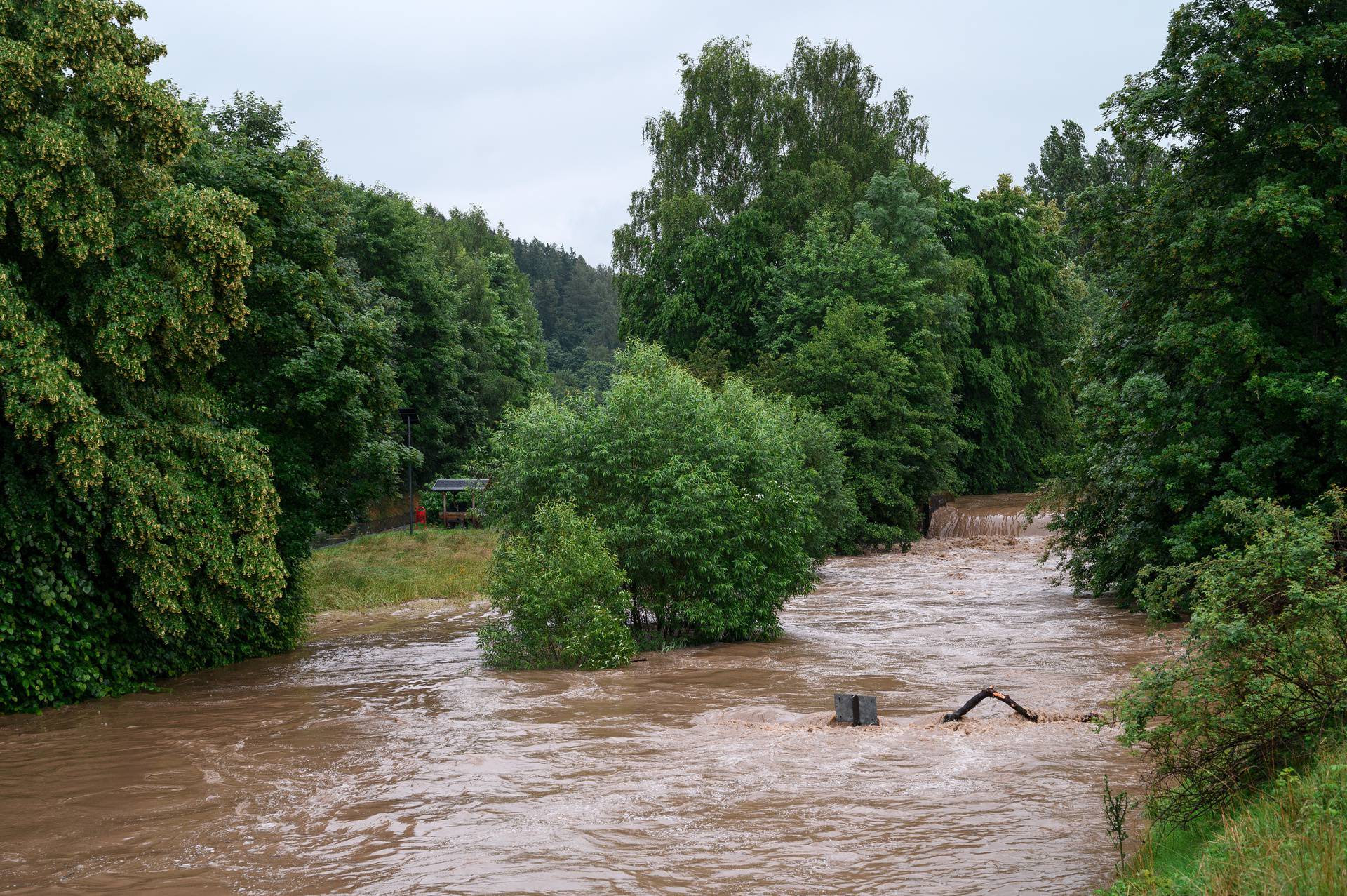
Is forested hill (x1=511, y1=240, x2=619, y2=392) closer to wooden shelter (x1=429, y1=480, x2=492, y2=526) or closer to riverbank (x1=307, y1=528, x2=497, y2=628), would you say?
wooden shelter (x1=429, y1=480, x2=492, y2=526)

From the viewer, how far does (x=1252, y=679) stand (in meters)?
8.26

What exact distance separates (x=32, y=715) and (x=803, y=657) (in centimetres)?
1221

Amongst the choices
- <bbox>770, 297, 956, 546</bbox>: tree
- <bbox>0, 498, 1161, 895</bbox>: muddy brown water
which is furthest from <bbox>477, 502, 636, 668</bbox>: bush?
<bbox>770, 297, 956, 546</bbox>: tree

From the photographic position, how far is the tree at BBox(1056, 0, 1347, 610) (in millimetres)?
18234

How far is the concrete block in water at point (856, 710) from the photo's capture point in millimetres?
14516

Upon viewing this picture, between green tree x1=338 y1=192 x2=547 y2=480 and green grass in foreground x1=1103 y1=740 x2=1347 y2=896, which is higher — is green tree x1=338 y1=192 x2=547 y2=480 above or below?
above

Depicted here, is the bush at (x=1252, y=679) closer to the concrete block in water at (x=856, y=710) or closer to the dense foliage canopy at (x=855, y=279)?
the concrete block in water at (x=856, y=710)

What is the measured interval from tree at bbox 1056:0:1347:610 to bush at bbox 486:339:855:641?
6.46m

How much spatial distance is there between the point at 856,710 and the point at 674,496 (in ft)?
25.6

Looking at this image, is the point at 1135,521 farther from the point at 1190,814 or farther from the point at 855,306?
the point at 855,306

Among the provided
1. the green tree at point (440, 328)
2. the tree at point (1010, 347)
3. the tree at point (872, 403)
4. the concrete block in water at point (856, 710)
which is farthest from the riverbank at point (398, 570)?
the tree at point (1010, 347)

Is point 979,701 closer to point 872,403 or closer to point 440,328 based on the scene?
point 872,403

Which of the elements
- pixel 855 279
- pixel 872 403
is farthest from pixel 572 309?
pixel 872 403

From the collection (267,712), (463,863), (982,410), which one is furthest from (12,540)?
(982,410)
